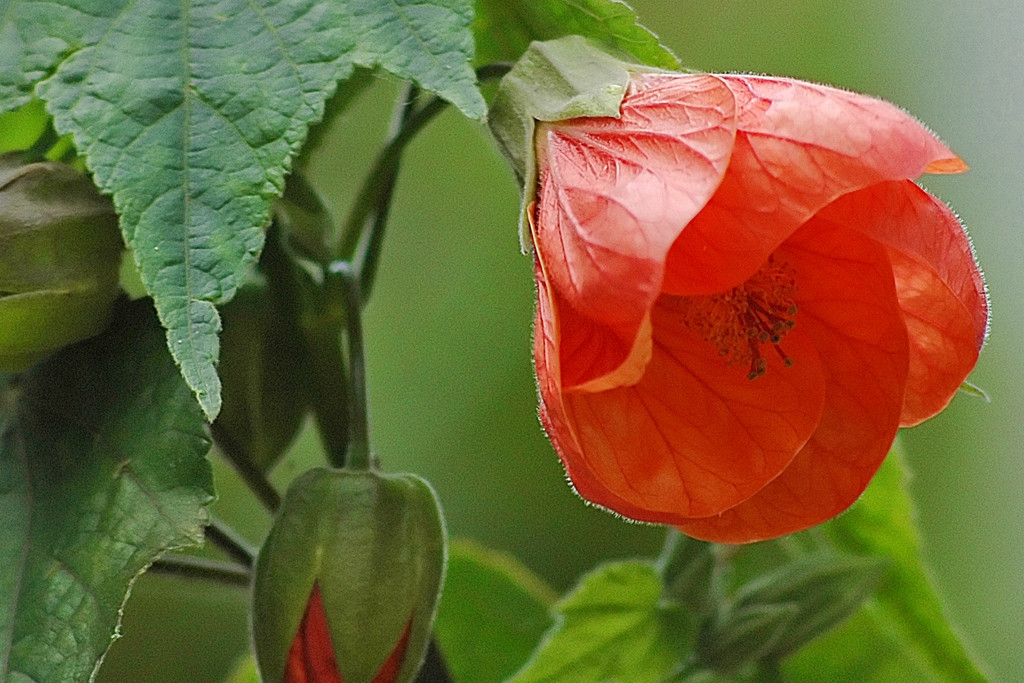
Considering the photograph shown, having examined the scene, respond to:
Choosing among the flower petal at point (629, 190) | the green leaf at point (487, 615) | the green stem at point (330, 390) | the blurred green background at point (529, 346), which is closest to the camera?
the flower petal at point (629, 190)

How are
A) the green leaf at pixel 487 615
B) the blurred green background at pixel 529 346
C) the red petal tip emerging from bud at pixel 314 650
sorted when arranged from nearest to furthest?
1. the red petal tip emerging from bud at pixel 314 650
2. the green leaf at pixel 487 615
3. the blurred green background at pixel 529 346

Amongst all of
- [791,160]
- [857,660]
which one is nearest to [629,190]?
[791,160]

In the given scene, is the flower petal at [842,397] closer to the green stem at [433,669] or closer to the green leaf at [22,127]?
the green stem at [433,669]

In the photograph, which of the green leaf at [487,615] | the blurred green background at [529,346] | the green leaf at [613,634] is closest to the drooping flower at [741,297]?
the green leaf at [613,634]

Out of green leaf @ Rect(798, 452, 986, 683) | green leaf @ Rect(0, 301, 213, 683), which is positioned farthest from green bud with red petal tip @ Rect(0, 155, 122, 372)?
green leaf @ Rect(798, 452, 986, 683)

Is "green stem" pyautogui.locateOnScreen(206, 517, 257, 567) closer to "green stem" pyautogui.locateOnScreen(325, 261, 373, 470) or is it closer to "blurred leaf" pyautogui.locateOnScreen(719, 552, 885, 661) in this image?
"green stem" pyautogui.locateOnScreen(325, 261, 373, 470)

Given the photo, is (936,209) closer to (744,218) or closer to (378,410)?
(744,218)
